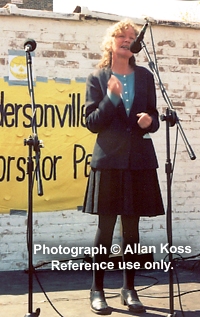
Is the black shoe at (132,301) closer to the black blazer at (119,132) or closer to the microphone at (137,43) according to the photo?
the black blazer at (119,132)

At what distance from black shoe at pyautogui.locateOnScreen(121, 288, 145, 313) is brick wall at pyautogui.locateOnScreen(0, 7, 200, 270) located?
154cm

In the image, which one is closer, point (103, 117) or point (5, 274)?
point (103, 117)

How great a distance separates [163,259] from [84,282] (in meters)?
1.14

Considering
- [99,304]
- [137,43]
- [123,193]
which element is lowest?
[99,304]

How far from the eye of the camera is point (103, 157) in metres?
3.47

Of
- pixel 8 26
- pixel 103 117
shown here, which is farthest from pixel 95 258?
pixel 8 26

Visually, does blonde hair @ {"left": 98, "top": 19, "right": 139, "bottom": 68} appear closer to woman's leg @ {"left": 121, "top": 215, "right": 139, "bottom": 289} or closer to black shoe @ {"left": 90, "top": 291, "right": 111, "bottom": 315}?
woman's leg @ {"left": 121, "top": 215, "right": 139, "bottom": 289}

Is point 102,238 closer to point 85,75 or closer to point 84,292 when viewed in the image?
point 84,292

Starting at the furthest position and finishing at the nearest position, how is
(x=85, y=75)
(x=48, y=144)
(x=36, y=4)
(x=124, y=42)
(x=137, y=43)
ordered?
(x=36, y=4) < (x=85, y=75) < (x=48, y=144) < (x=124, y=42) < (x=137, y=43)

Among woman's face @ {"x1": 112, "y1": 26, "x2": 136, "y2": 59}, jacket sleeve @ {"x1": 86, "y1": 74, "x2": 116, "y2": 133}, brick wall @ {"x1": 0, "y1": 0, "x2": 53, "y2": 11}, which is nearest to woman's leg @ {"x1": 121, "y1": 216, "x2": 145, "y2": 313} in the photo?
jacket sleeve @ {"x1": 86, "y1": 74, "x2": 116, "y2": 133}

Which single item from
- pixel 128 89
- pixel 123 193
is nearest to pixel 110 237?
pixel 123 193

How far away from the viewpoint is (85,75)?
16.8 ft

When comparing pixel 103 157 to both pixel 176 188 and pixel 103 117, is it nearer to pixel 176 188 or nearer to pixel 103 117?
pixel 103 117

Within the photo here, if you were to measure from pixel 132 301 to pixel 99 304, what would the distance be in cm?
23
